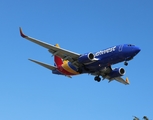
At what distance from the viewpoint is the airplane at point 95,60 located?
57438 millimetres

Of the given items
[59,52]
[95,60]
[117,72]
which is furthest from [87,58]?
[117,72]

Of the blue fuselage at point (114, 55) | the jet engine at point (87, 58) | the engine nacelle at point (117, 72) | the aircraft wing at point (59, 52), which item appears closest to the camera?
the blue fuselage at point (114, 55)

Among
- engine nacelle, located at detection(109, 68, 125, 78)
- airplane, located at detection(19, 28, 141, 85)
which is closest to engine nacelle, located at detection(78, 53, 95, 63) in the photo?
airplane, located at detection(19, 28, 141, 85)

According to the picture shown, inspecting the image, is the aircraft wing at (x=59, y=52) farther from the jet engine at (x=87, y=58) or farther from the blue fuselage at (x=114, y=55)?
the blue fuselage at (x=114, y=55)

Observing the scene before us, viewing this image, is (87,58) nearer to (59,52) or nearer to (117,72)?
(59,52)

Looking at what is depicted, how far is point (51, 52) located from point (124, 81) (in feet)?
59.5

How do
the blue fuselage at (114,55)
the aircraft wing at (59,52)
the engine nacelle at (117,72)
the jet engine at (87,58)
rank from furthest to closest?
1. the engine nacelle at (117,72)
2. the jet engine at (87,58)
3. the aircraft wing at (59,52)
4. the blue fuselage at (114,55)

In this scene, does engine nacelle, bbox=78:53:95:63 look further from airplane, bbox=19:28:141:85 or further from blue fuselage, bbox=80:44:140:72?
→ blue fuselage, bbox=80:44:140:72

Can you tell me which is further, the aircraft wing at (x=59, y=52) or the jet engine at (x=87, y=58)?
the jet engine at (x=87, y=58)

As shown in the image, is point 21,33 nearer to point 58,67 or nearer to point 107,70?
point 58,67

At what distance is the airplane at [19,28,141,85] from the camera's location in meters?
57.4

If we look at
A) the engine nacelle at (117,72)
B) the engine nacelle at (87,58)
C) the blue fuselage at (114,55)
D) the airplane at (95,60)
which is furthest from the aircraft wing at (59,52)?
the engine nacelle at (117,72)

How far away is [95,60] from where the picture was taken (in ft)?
194

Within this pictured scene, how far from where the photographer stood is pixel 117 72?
64438 mm
